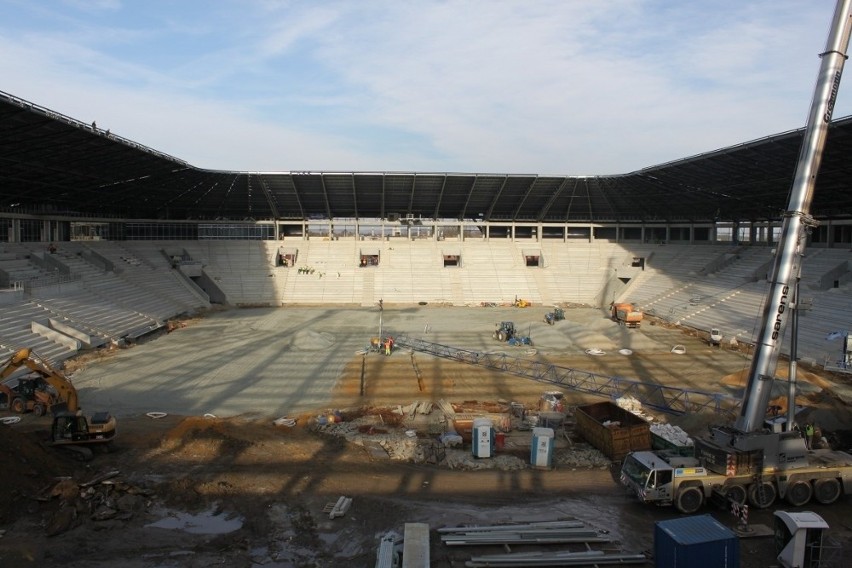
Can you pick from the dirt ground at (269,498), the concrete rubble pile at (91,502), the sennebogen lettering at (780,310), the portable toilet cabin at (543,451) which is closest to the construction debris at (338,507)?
the dirt ground at (269,498)

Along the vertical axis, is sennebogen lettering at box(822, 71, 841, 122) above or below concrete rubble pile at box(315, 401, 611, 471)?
above

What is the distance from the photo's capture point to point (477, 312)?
46438 mm

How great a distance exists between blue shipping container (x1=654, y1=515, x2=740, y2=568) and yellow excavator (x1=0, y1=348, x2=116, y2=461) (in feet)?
46.7

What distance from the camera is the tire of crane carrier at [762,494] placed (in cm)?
1264

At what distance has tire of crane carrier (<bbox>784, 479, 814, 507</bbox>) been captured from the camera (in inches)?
505

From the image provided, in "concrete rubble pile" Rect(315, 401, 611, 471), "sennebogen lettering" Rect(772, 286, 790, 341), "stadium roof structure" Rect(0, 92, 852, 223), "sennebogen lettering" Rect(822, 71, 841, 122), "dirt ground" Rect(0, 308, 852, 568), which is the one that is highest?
"stadium roof structure" Rect(0, 92, 852, 223)

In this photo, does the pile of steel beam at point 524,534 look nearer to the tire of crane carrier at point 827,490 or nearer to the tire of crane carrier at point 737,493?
the tire of crane carrier at point 737,493

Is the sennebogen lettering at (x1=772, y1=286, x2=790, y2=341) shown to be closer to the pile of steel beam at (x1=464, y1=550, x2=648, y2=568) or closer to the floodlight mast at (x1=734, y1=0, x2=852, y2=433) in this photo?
the floodlight mast at (x1=734, y1=0, x2=852, y2=433)

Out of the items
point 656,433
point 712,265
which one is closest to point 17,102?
point 656,433

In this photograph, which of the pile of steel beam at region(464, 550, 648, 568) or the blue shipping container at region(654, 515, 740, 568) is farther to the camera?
the pile of steel beam at region(464, 550, 648, 568)

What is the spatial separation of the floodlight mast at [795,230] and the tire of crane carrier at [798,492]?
1.52 m

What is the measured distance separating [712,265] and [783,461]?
37.8 meters

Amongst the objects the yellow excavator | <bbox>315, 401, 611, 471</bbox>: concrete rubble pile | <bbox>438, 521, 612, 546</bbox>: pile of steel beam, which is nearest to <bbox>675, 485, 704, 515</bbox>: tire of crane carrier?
<bbox>438, 521, 612, 546</bbox>: pile of steel beam

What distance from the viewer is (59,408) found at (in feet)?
58.6
